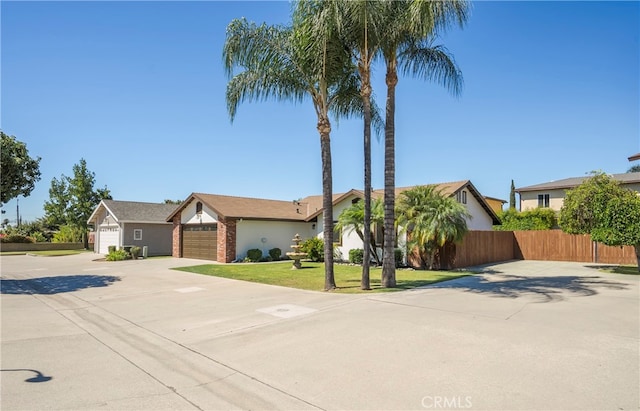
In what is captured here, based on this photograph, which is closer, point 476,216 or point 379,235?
point 379,235

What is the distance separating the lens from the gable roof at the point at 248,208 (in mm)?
25469

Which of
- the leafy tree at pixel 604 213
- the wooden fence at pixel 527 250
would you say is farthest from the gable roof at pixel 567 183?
the leafy tree at pixel 604 213

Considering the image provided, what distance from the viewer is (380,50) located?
516 inches

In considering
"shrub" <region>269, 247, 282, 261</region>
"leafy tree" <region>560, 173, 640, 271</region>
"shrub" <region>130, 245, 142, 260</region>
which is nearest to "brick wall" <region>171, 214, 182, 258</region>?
"shrub" <region>130, 245, 142, 260</region>

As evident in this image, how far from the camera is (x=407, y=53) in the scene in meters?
13.9

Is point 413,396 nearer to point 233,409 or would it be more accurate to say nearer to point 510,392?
point 510,392

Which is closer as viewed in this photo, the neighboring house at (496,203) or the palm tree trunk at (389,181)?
the palm tree trunk at (389,181)

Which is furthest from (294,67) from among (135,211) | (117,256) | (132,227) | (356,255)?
(135,211)

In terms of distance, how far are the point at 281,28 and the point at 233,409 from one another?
1184cm

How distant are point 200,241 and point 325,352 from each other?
22.6 meters

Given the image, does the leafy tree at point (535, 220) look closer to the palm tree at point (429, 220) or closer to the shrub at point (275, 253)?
the palm tree at point (429, 220)

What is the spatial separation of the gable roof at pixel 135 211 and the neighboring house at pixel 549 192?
107 feet

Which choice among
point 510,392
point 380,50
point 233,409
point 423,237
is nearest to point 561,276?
point 423,237

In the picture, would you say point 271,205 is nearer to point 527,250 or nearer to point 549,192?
point 527,250
